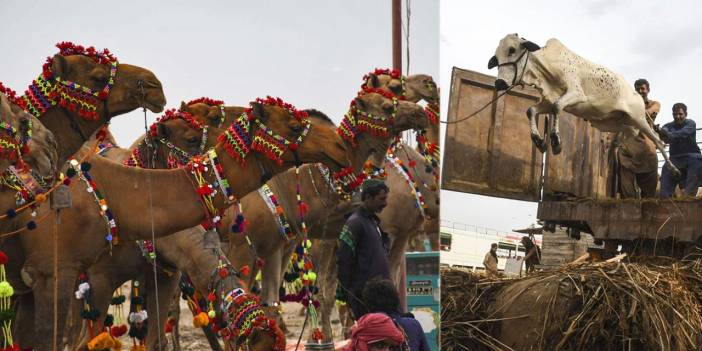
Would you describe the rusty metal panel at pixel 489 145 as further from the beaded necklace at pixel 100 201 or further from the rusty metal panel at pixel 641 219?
the beaded necklace at pixel 100 201

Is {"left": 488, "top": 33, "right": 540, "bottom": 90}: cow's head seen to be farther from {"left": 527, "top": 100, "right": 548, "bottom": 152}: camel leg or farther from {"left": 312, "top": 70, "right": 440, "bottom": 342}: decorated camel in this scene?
{"left": 312, "top": 70, "right": 440, "bottom": 342}: decorated camel

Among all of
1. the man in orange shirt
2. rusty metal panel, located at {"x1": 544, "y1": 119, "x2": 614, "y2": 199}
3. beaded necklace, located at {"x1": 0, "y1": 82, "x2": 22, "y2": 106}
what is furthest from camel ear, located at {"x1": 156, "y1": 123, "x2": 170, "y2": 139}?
the man in orange shirt

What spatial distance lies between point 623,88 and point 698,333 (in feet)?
4.53

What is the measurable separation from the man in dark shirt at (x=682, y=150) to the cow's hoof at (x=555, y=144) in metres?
0.94

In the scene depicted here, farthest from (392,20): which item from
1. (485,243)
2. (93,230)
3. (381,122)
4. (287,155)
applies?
(93,230)

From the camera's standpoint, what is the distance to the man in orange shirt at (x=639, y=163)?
188 inches

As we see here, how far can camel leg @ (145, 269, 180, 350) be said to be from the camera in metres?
3.82

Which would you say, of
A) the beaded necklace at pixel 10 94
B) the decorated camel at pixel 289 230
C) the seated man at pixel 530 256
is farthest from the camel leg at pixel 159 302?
the seated man at pixel 530 256

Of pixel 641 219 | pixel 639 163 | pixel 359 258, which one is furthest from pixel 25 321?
pixel 639 163

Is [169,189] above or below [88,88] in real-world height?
below

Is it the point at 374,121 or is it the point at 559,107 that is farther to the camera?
the point at 559,107

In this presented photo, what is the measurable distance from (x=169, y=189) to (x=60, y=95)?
20.6 inches

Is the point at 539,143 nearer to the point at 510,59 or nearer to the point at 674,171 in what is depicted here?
the point at 510,59

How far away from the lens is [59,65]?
3018 millimetres
